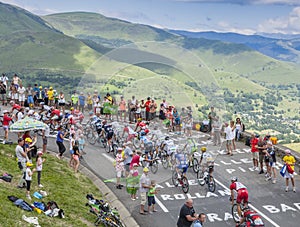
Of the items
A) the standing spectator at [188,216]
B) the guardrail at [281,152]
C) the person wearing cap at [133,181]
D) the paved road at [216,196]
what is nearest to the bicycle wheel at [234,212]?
the paved road at [216,196]

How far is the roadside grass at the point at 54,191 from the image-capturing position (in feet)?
41.2

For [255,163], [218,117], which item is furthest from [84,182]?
[255,163]

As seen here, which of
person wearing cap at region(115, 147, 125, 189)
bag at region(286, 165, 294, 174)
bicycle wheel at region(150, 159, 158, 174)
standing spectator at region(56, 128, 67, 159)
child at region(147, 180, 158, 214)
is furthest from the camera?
standing spectator at region(56, 128, 67, 159)

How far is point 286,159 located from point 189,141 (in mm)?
4185

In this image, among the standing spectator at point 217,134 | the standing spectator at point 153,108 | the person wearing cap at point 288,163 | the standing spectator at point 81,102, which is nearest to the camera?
the person wearing cap at point 288,163

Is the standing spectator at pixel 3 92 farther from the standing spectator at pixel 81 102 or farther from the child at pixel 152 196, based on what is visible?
the child at pixel 152 196

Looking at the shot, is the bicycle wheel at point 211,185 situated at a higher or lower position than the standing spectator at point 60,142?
lower

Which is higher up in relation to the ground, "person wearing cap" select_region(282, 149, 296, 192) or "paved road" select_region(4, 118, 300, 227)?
"person wearing cap" select_region(282, 149, 296, 192)

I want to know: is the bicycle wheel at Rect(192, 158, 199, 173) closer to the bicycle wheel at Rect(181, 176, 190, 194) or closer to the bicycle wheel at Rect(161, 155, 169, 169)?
the bicycle wheel at Rect(161, 155, 169, 169)

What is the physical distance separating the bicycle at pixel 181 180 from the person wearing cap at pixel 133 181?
2.28 meters

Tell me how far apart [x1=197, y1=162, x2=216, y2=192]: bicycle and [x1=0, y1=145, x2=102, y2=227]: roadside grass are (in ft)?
14.9

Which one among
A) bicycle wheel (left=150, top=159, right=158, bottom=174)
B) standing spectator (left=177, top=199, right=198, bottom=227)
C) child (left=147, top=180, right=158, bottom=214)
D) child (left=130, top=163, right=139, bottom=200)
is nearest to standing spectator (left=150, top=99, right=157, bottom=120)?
bicycle wheel (left=150, top=159, right=158, bottom=174)

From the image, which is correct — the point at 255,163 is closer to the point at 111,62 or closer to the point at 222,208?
the point at 222,208

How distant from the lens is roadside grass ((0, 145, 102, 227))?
1255 cm
